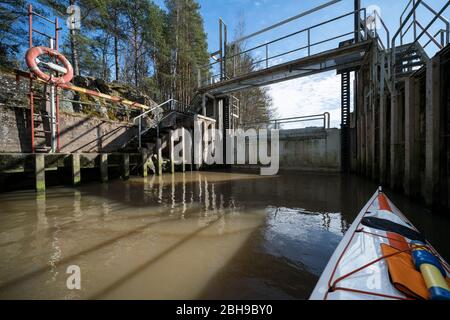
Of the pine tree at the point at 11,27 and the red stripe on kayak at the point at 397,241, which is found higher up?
the pine tree at the point at 11,27

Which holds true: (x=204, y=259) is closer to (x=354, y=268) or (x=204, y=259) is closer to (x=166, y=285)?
(x=166, y=285)

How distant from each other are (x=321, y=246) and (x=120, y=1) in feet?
68.0

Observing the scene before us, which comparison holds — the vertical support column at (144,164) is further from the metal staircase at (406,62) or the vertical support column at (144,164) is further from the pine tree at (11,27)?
the metal staircase at (406,62)

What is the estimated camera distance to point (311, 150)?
502 inches

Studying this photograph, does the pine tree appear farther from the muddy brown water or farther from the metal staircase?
the metal staircase

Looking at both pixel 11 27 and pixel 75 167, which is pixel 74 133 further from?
pixel 11 27

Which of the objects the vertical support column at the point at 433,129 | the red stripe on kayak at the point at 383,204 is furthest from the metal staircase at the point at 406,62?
the red stripe on kayak at the point at 383,204

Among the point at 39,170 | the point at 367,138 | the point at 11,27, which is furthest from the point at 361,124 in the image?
the point at 11,27

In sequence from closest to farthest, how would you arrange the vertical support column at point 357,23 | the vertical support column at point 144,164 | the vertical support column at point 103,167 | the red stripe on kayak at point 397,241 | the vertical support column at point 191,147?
the red stripe on kayak at point 397,241 → the vertical support column at point 103,167 → the vertical support column at point 357,23 → the vertical support column at point 144,164 → the vertical support column at point 191,147

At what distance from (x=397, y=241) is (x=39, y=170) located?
770 centimetres

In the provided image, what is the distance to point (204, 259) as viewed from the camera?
93.4 inches

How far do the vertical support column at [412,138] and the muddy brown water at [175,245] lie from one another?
1.52 feet

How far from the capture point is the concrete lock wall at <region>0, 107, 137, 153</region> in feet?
22.5

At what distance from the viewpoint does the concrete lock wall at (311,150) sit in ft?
39.2
